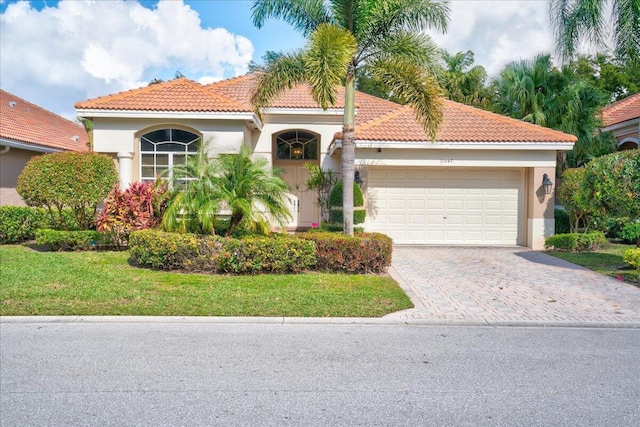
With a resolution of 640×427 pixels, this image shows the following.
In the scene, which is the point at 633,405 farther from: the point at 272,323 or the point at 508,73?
the point at 508,73

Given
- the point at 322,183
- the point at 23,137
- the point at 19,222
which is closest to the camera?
the point at 19,222

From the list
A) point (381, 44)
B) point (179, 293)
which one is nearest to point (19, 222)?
point (179, 293)

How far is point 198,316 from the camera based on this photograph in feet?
22.2

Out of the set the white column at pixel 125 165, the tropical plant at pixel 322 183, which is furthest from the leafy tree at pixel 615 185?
the white column at pixel 125 165

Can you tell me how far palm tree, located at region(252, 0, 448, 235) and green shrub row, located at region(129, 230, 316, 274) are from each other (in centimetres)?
161

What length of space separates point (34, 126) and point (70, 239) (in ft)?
40.2

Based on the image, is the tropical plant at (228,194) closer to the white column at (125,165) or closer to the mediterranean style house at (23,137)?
the white column at (125,165)

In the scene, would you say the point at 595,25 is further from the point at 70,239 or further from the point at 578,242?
the point at 70,239

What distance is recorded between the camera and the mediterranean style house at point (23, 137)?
16469mm

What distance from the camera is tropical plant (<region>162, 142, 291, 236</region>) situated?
983cm

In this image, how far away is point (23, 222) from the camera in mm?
13258

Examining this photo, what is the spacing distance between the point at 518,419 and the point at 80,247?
11.7 meters

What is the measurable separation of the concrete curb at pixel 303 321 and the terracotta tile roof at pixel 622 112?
663 inches

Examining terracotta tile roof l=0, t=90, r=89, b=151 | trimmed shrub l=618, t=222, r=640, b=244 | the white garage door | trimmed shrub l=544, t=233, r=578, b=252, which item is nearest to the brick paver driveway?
trimmed shrub l=544, t=233, r=578, b=252
